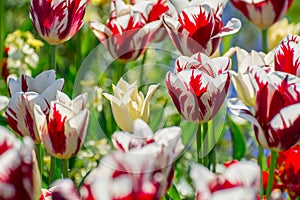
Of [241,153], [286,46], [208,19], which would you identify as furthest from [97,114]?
[286,46]

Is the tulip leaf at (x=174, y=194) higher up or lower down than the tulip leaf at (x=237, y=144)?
higher up

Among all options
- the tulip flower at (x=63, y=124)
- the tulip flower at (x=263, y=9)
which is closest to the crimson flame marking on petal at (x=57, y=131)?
the tulip flower at (x=63, y=124)

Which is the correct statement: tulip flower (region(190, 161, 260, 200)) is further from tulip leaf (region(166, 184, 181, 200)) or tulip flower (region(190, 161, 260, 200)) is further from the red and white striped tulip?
tulip leaf (region(166, 184, 181, 200))

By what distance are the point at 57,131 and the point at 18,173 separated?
0.25 metres

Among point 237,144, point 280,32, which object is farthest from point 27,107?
point 280,32

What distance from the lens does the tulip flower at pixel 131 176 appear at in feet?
1.95

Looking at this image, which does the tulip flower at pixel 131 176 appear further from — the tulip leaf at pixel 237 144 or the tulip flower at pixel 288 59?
the tulip leaf at pixel 237 144

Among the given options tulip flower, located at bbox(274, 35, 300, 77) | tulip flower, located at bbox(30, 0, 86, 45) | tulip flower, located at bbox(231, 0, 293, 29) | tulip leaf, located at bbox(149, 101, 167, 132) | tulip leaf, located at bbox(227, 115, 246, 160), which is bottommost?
tulip leaf, located at bbox(227, 115, 246, 160)

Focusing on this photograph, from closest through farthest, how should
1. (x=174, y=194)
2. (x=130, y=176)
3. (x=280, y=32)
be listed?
(x=130, y=176)
(x=174, y=194)
(x=280, y=32)

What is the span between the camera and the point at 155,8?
1.20 meters

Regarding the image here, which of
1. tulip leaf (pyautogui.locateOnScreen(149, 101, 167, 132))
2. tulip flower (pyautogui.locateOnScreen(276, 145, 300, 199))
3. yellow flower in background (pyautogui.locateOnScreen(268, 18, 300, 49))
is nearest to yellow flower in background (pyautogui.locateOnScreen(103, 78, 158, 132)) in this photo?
tulip flower (pyautogui.locateOnScreen(276, 145, 300, 199))

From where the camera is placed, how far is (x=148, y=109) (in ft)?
3.14

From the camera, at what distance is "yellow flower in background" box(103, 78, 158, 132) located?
3.11 feet

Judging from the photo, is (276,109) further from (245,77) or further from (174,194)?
(174,194)
